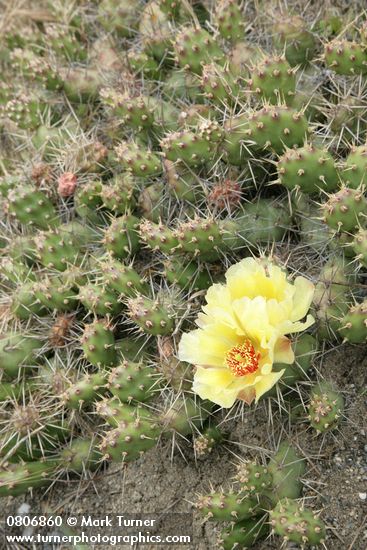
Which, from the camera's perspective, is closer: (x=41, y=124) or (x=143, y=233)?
(x=143, y=233)

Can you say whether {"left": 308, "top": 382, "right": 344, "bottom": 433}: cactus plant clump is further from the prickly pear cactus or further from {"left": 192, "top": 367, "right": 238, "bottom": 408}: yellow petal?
{"left": 192, "top": 367, "right": 238, "bottom": 408}: yellow petal

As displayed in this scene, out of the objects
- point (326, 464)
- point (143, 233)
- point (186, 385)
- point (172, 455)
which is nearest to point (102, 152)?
point (143, 233)

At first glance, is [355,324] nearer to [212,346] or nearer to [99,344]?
[212,346]

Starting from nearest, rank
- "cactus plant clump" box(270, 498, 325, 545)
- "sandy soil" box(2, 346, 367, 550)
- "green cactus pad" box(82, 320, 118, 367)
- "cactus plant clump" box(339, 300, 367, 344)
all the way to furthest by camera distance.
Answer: "cactus plant clump" box(270, 498, 325, 545)
"cactus plant clump" box(339, 300, 367, 344)
"sandy soil" box(2, 346, 367, 550)
"green cactus pad" box(82, 320, 118, 367)

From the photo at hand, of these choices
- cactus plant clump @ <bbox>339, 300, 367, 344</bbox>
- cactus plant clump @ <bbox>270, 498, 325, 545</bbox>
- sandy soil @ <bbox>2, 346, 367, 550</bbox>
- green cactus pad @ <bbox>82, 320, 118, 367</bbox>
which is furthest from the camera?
green cactus pad @ <bbox>82, 320, 118, 367</bbox>

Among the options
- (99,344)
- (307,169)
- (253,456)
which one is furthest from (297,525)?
(307,169)

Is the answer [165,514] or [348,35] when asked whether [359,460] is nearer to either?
[165,514]

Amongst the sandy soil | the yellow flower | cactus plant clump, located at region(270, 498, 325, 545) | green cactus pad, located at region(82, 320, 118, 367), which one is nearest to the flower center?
the yellow flower

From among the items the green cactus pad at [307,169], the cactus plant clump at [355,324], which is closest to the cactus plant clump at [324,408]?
the cactus plant clump at [355,324]
